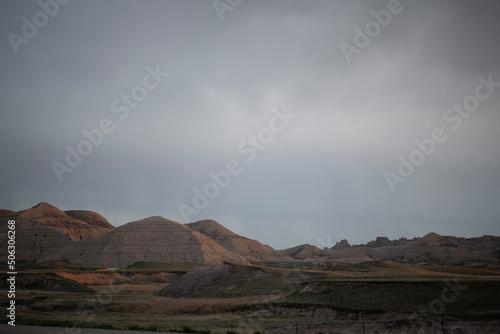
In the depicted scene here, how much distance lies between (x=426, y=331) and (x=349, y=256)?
6158 inches

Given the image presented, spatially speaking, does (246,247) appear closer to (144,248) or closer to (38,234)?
Answer: (144,248)

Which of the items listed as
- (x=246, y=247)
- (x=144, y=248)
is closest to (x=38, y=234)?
(x=144, y=248)

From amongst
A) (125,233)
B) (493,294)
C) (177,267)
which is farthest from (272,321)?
(125,233)

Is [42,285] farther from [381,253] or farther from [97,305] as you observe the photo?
[381,253]

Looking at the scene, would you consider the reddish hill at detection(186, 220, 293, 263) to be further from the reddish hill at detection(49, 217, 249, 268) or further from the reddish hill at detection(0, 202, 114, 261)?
the reddish hill at detection(0, 202, 114, 261)

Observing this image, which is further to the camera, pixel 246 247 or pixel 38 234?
pixel 246 247

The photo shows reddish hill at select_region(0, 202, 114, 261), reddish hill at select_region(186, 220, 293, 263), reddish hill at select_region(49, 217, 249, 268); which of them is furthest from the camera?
reddish hill at select_region(186, 220, 293, 263)

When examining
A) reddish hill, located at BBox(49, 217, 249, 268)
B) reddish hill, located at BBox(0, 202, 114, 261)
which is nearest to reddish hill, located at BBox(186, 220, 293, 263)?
reddish hill, located at BBox(49, 217, 249, 268)

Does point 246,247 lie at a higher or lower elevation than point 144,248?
higher

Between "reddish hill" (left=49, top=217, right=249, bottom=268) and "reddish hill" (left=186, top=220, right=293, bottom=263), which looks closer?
"reddish hill" (left=49, top=217, right=249, bottom=268)

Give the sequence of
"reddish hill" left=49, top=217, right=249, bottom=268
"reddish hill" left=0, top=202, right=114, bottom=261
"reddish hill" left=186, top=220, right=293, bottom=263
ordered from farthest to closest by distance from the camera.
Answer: "reddish hill" left=186, top=220, right=293, bottom=263, "reddish hill" left=0, top=202, right=114, bottom=261, "reddish hill" left=49, top=217, right=249, bottom=268

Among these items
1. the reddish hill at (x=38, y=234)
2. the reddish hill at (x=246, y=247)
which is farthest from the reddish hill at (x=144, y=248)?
the reddish hill at (x=246, y=247)

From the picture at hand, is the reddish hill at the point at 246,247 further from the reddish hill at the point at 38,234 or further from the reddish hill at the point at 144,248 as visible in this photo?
the reddish hill at the point at 38,234

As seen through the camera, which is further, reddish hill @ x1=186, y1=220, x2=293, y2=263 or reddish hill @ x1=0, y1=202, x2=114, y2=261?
reddish hill @ x1=186, y1=220, x2=293, y2=263
